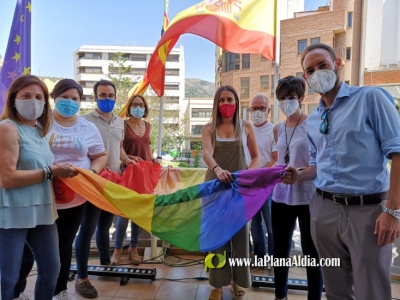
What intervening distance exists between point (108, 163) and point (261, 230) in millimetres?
1782

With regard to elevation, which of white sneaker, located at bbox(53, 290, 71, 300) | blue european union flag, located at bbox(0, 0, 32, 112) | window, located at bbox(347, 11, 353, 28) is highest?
window, located at bbox(347, 11, 353, 28)

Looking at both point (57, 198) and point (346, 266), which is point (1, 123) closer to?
point (57, 198)

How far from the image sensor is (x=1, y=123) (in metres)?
1.77

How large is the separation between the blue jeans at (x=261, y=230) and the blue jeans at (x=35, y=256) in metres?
2.07

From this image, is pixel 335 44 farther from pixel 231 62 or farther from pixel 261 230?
pixel 261 230

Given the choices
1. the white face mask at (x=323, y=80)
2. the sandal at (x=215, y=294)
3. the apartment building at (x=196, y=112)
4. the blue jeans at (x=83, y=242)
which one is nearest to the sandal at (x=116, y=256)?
the blue jeans at (x=83, y=242)

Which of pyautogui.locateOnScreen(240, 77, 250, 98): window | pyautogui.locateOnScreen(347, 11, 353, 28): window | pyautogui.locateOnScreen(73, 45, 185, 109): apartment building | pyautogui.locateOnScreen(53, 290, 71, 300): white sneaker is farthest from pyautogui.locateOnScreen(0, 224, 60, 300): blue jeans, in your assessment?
pyautogui.locateOnScreen(73, 45, 185, 109): apartment building

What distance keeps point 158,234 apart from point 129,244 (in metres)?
1.64

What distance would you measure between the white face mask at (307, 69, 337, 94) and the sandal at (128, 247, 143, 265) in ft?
8.84

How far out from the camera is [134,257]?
349 cm

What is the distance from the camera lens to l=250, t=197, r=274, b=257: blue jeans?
3.36m

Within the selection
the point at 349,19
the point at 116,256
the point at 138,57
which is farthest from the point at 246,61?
the point at 138,57

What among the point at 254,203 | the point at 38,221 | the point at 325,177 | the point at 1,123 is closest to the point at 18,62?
the point at 1,123

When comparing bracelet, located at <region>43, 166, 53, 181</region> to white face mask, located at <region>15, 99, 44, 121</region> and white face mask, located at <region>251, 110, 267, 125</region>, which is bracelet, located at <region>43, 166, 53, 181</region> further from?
white face mask, located at <region>251, 110, 267, 125</region>
